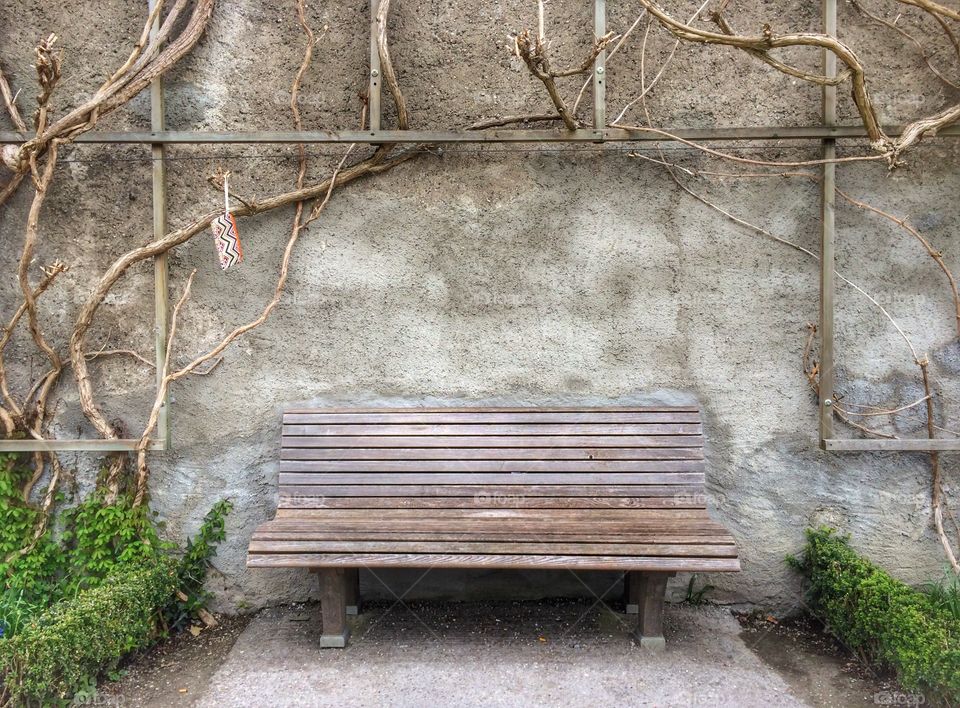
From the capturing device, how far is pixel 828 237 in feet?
10.0

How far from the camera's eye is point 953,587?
9.73ft

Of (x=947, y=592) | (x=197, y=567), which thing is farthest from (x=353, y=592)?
(x=947, y=592)

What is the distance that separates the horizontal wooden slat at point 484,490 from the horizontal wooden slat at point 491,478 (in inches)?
0.7

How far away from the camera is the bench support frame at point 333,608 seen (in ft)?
9.11

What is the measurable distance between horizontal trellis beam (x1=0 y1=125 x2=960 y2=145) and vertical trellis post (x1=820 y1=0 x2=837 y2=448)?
0.36 ft

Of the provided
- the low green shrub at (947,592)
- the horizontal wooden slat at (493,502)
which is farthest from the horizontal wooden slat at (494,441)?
the low green shrub at (947,592)

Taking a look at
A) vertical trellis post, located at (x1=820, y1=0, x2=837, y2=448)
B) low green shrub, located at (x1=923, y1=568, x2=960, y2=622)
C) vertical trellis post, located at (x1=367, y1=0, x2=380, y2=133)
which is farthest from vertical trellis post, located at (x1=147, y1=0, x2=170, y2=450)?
low green shrub, located at (x1=923, y1=568, x2=960, y2=622)

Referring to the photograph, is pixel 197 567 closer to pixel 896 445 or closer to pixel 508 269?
pixel 508 269

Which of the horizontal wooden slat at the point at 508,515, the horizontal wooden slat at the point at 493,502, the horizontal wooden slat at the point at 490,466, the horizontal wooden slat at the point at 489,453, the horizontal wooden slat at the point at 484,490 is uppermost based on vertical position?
the horizontal wooden slat at the point at 489,453

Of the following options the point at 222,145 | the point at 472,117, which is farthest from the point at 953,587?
the point at 222,145

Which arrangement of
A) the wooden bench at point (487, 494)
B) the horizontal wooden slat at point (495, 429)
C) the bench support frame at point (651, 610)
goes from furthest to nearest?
the horizontal wooden slat at point (495, 429) < the bench support frame at point (651, 610) < the wooden bench at point (487, 494)

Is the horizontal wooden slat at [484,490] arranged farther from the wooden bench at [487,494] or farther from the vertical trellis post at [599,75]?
the vertical trellis post at [599,75]

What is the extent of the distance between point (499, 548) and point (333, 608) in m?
0.74

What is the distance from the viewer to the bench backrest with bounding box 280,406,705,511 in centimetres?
Result: 291
